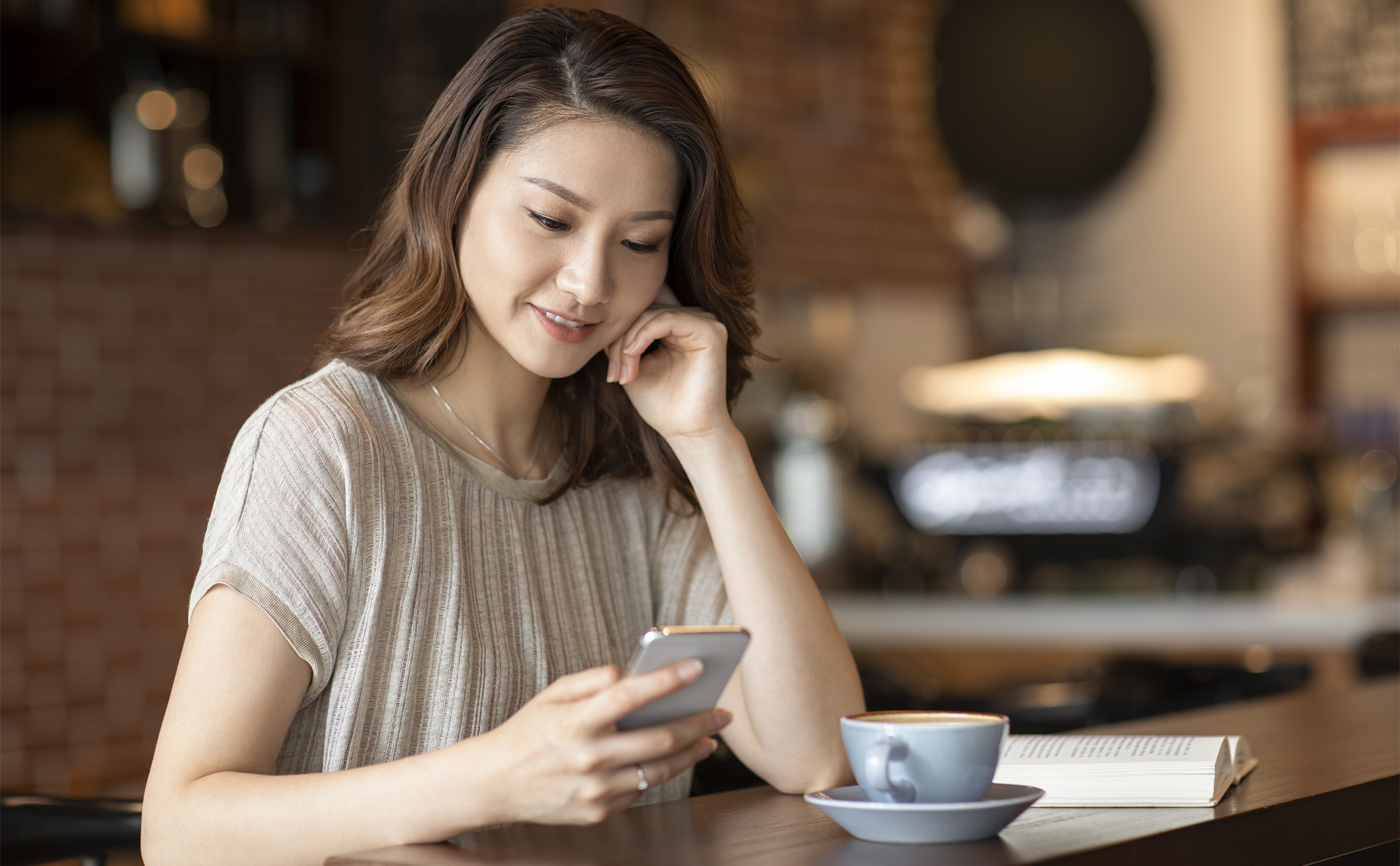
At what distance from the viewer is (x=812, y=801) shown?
1.06 meters

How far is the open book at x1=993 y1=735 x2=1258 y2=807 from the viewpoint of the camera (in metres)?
1.19

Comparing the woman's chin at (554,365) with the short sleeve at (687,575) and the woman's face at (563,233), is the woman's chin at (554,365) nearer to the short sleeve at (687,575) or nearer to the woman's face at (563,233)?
the woman's face at (563,233)

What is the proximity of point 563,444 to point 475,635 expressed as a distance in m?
0.29

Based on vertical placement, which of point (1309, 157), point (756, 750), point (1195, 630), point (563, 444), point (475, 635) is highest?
point (1309, 157)

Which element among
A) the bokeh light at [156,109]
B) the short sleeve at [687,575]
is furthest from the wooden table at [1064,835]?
the bokeh light at [156,109]

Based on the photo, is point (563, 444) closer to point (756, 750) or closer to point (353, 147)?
point (756, 750)

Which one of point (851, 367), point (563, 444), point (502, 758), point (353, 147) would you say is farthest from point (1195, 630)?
point (502, 758)

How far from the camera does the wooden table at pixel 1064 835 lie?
3.34ft

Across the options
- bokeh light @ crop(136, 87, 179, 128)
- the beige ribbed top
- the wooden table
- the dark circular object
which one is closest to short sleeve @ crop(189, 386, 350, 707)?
the beige ribbed top

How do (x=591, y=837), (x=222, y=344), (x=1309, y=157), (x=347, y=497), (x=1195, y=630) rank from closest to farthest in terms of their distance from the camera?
(x=591, y=837) < (x=347, y=497) < (x=222, y=344) < (x=1195, y=630) < (x=1309, y=157)

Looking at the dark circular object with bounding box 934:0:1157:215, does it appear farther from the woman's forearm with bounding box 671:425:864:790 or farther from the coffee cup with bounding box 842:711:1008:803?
the coffee cup with bounding box 842:711:1008:803

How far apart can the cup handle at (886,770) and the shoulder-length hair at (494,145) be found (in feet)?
2.03

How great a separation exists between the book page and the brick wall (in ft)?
6.60

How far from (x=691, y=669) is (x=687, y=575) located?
0.68 metres
